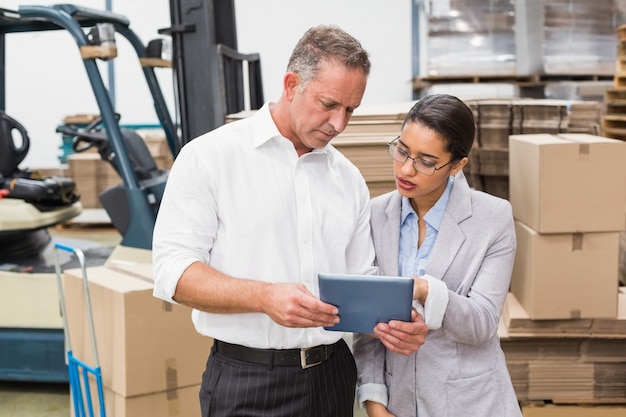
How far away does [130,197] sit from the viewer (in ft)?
16.6

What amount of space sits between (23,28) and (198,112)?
198 centimetres

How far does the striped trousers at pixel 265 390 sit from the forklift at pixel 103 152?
255 cm

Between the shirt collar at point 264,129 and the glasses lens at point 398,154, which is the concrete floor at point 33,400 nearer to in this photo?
the shirt collar at point 264,129

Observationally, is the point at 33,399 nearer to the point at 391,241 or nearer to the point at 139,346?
the point at 139,346

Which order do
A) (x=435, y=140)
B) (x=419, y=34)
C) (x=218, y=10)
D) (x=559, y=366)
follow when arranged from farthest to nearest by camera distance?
(x=419, y=34) → (x=218, y=10) → (x=559, y=366) → (x=435, y=140)

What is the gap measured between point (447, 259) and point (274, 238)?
0.48 metres

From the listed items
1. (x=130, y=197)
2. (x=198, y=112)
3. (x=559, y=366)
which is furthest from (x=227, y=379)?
(x=130, y=197)

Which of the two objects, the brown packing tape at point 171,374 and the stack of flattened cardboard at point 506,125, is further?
the stack of flattened cardboard at point 506,125

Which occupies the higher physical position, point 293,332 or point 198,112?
point 198,112

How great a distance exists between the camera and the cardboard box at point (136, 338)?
346 centimetres

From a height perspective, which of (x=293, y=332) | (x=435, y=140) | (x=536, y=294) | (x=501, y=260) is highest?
(x=435, y=140)

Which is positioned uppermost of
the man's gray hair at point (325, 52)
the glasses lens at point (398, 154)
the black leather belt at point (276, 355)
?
the man's gray hair at point (325, 52)

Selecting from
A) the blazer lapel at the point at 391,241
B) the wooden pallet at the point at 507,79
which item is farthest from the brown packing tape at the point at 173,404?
the wooden pallet at the point at 507,79

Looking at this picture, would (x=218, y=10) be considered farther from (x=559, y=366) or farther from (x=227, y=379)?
(x=227, y=379)
